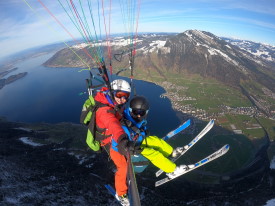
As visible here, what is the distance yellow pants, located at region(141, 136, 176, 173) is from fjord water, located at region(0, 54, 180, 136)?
5597cm

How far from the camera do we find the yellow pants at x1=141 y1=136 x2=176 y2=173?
22.7 ft

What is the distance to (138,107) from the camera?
6.54 meters

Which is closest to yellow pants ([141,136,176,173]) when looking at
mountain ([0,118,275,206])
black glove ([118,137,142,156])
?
black glove ([118,137,142,156])

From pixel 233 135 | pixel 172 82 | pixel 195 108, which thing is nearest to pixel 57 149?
pixel 233 135

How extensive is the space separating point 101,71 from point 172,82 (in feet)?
418

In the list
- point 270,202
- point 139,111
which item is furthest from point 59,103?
point 139,111

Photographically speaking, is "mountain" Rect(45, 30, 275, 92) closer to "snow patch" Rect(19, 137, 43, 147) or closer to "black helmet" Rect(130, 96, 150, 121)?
"snow patch" Rect(19, 137, 43, 147)

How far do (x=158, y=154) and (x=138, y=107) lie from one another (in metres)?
2.27

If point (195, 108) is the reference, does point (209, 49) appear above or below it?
above

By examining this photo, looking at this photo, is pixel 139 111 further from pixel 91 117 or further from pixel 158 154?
pixel 158 154

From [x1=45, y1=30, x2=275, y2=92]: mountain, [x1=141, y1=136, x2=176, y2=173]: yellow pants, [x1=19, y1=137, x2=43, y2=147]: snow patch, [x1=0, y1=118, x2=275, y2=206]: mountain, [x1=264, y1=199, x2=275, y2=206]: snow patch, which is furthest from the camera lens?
[x1=45, y1=30, x2=275, y2=92]: mountain

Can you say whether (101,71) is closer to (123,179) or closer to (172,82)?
(123,179)

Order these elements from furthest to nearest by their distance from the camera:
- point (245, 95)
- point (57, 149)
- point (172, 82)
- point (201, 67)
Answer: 1. point (201, 67)
2. point (172, 82)
3. point (245, 95)
4. point (57, 149)

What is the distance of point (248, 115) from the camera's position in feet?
282
